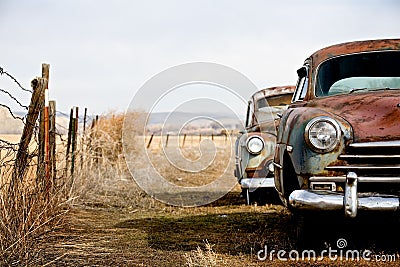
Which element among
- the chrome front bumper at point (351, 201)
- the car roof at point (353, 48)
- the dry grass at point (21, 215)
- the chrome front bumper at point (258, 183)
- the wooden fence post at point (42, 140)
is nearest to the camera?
the chrome front bumper at point (351, 201)

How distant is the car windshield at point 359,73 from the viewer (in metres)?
5.93

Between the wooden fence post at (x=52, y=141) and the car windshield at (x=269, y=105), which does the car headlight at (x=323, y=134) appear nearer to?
the wooden fence post at (x=52, y=141)

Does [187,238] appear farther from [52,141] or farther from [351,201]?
[351,201]

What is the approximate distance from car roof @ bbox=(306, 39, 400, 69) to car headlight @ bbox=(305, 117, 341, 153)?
4.86ft

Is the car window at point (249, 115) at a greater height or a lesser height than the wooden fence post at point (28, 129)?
greater

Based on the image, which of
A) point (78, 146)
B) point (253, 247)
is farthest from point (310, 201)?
point (78, 146)

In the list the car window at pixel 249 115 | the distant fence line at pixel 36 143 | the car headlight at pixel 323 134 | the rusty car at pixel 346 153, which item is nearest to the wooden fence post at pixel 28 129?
the distant fence line at pixel 36 143

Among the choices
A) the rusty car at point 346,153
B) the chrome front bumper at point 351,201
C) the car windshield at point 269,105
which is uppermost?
the car windshield at point 269,105

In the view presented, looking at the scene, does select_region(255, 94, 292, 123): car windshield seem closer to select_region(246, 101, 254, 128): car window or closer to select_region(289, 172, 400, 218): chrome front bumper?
select_region(246, 101, 254, 128): car window

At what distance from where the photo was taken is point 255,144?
353 inches

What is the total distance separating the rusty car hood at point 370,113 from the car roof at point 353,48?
82 cm

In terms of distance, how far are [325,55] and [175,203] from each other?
16.6 ft

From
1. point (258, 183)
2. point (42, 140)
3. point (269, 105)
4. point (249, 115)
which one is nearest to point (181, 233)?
point (258, 183)

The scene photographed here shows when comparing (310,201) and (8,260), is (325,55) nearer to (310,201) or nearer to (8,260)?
(310,201)
